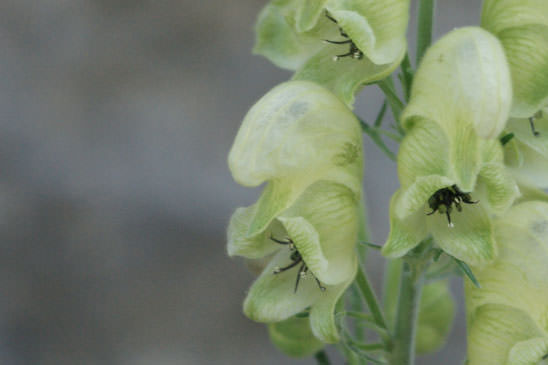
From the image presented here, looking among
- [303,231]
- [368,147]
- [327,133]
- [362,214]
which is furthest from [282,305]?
[368,147]

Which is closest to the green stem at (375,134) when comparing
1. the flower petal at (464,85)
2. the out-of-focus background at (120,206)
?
the flower petal at (464,85)

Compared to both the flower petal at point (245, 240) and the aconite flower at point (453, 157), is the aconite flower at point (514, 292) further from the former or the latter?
the flower petal at point (245, 240)

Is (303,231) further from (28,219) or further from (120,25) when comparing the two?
(120,25)

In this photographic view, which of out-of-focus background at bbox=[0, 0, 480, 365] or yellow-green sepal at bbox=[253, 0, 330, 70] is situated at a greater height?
yellow-green sepal at bbox=[253, 0, 330, 70]

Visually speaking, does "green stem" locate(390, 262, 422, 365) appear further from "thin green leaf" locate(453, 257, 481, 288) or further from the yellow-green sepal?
the yellow-green sepal

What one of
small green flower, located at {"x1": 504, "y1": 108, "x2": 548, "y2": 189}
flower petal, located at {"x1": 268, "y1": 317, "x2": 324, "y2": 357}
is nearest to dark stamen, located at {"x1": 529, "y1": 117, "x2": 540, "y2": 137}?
small green flower, located at {"x1": 504, "y1": 108, "x2": 548, "y2": 189}

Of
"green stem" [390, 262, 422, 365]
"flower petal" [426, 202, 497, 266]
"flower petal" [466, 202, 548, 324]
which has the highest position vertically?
"flower petal" [426, 202, 497, 266]
